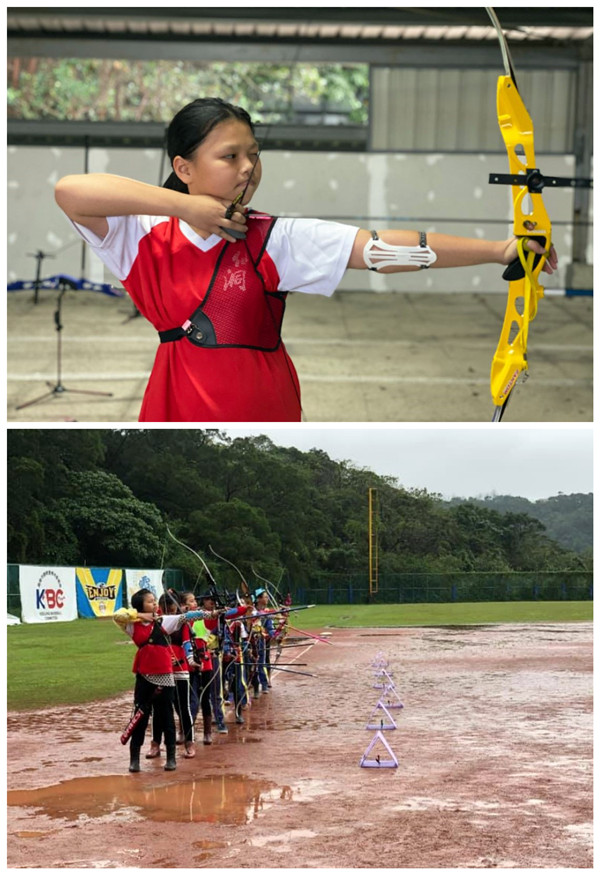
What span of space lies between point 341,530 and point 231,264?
0.64 metres

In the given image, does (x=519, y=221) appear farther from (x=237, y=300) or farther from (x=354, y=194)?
(x=354, y=194)

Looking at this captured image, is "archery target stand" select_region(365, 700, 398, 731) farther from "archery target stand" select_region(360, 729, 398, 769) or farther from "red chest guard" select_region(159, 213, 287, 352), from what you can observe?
"red chest guard" select_region(159, 213, 287, 352)

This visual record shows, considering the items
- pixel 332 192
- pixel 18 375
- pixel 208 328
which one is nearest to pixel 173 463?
pixel 208 328

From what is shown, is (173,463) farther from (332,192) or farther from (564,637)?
(332,192)

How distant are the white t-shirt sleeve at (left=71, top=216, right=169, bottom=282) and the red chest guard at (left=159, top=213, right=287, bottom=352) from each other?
16 cm

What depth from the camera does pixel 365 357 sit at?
374 inches

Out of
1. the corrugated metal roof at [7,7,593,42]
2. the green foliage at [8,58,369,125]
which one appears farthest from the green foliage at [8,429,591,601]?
the green foliage at [8,58,369,125]

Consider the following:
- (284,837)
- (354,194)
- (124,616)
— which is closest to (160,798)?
(284,837)

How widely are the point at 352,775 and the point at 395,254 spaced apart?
101cm

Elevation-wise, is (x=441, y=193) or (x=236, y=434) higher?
(x=441, y=193)

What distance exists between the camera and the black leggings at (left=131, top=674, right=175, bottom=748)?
2.29 m

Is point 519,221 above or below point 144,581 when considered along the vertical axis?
above

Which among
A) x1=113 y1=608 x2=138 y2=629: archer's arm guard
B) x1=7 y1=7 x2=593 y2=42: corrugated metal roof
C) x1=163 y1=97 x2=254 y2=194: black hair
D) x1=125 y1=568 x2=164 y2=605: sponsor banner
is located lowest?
x1=113 y1=608 x2=138 y2=629: archer's arm guard

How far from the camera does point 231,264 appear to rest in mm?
2053
